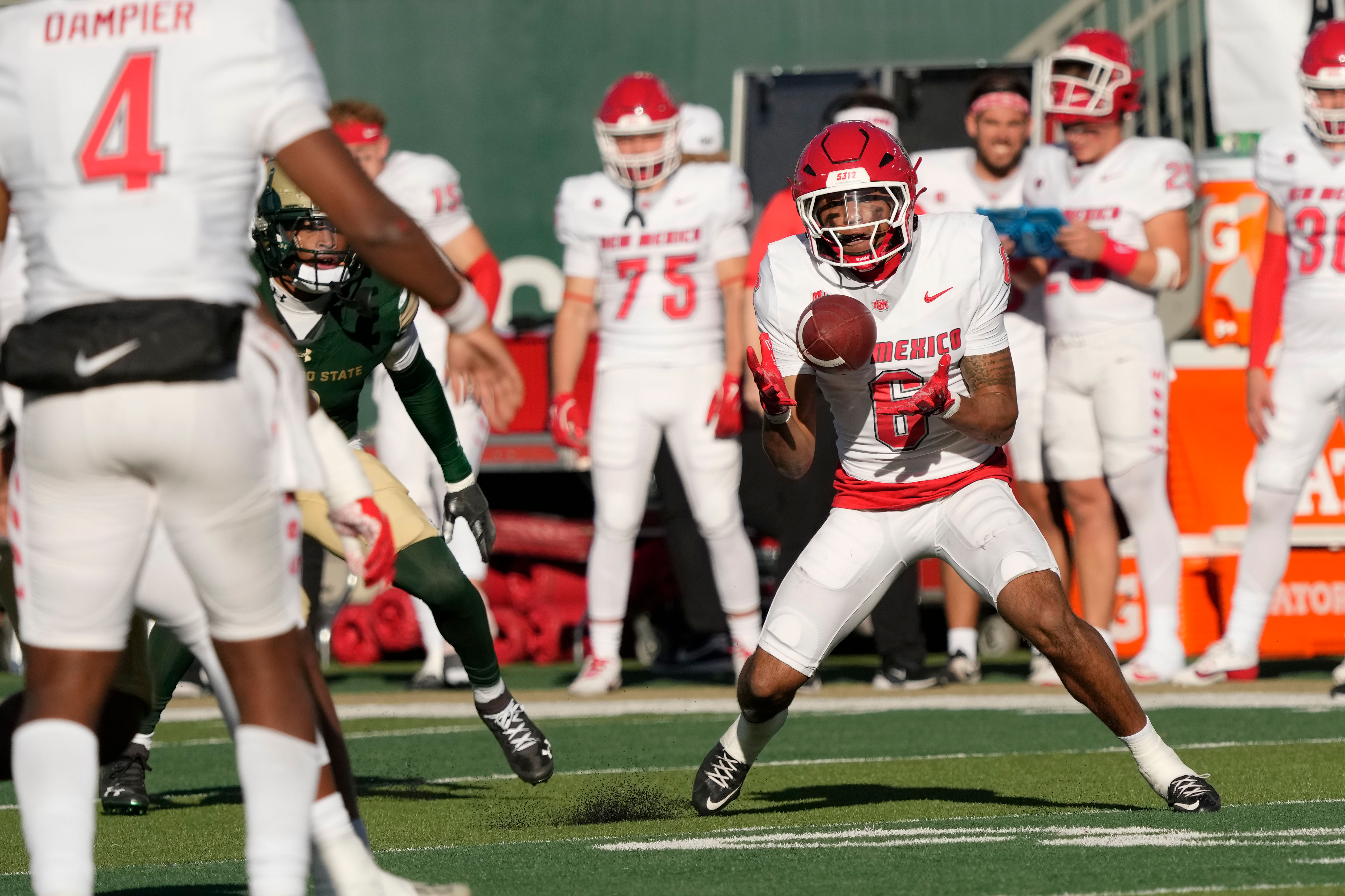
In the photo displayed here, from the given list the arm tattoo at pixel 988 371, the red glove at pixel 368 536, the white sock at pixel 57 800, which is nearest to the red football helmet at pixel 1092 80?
the arm tattoo at pixel 988 371

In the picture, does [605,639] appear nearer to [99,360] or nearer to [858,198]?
[858,198]

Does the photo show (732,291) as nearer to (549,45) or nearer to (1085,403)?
(1085,403)

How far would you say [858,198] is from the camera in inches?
196

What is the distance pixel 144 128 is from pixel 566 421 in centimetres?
534

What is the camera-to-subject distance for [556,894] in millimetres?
3887

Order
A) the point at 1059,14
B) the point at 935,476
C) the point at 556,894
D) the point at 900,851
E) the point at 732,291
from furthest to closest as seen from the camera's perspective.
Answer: the point at 1059,14 → the point at 732,291 → the point at 935,476 → the point at 900,851 → the point at 556,894

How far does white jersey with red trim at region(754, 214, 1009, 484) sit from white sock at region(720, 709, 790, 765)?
0.67m

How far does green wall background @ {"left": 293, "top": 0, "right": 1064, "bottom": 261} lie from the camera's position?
1331cm

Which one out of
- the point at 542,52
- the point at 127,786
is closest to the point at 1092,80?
the point at 127,786

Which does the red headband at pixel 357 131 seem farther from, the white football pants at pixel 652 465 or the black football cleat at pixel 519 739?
the black football cleat at pixel 519 739

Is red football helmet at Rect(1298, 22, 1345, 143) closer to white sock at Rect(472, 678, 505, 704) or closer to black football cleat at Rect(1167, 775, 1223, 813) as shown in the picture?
black football cleat at Rect(1167, 775, 1223, 813)

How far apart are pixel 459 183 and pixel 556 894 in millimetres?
9845

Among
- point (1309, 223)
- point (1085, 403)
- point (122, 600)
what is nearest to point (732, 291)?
point (1085, 403)

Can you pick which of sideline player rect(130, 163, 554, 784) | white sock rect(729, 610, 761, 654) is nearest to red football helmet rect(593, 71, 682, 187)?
white sock rect(729, 610, 761, 654)
